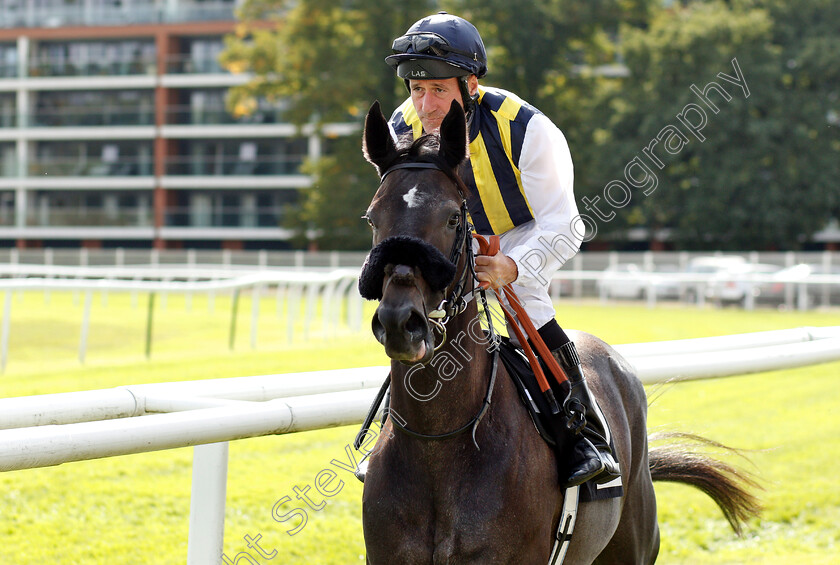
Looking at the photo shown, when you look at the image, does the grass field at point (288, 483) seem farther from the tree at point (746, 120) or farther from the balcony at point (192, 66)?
the balcony at point (192, 66)

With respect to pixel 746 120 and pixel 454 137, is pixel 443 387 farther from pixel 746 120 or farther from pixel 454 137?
pixel 746 120

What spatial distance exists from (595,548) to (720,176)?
3207 centimetres

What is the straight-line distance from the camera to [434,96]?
2771 mm

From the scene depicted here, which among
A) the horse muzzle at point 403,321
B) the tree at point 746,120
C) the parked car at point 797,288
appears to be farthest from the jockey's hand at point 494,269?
the tree at point 746,120

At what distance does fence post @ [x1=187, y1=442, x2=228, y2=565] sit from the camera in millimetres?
2729

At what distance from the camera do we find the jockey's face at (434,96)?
2760mm

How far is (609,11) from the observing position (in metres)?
35.2

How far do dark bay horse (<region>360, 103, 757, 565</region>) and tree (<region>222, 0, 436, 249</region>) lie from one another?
30.5 meters

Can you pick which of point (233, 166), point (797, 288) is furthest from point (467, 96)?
point (233, 166)

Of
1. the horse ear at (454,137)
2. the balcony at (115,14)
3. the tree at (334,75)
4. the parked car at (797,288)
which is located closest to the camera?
the horse ear at (454,137)

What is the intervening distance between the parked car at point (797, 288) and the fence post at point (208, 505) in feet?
66.6

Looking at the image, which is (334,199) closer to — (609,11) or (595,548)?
(609,11)

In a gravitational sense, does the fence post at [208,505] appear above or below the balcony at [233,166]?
above

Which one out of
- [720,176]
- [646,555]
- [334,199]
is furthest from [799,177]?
[646,555]
